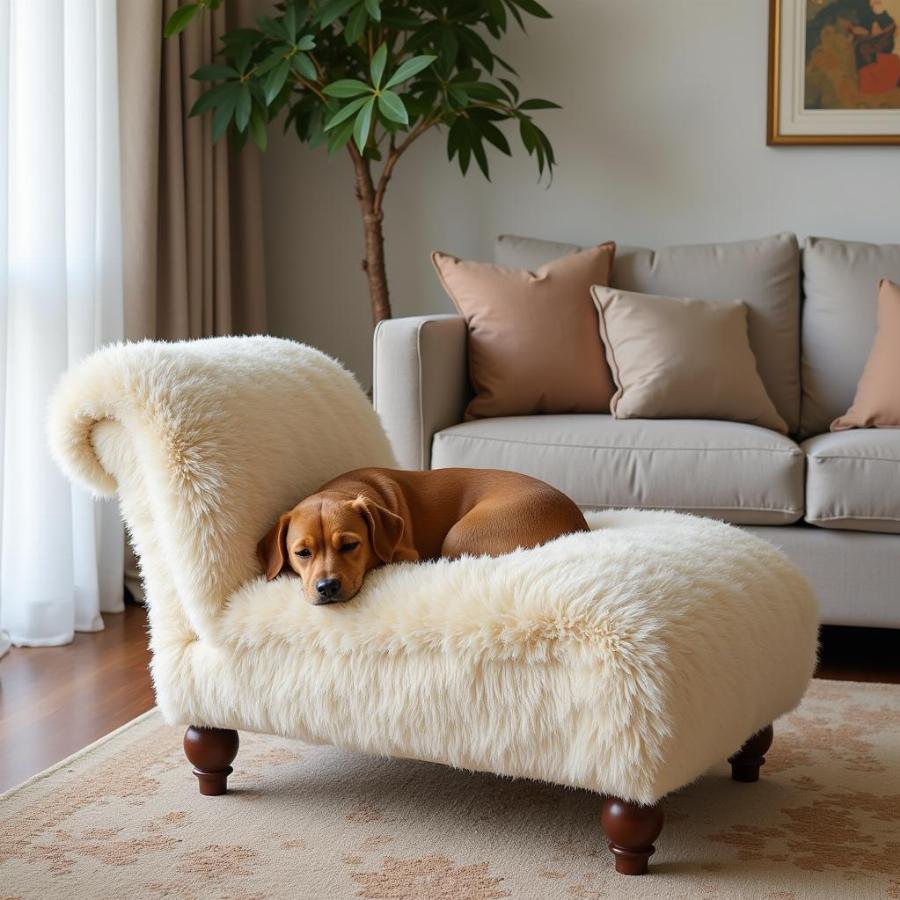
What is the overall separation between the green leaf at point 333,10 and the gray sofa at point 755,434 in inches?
30.8

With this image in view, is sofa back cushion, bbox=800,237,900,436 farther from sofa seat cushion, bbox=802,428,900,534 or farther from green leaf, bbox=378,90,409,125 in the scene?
green leaf, bbox=378,90,409,125

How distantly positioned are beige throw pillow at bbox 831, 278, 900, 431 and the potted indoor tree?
102 centimetres

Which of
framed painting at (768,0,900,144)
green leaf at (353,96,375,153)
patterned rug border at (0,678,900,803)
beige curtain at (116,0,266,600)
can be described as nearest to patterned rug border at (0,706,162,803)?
patterned rug border at (0,678,900,803)

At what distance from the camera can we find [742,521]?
2723 millimetres

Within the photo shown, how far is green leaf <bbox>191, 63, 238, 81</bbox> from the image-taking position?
11.2 ft

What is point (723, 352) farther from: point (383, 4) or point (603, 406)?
point (383, 4)

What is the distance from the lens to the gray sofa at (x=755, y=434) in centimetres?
265

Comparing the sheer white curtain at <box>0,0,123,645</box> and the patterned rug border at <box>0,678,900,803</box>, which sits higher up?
the sheer white curtain at <box>0,0,123,645</box>

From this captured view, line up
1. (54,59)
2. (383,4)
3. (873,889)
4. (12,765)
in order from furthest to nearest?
(383,4) < (54,59) < (12,765) < (873,889)

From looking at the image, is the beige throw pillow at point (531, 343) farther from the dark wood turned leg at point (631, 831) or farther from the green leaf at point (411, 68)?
the dark wood turned leg at point (631, 831)

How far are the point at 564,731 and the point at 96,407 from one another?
2.85 feet

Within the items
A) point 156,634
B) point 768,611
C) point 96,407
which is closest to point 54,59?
point 96,407

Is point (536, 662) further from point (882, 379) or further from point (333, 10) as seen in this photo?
point (333, 10)

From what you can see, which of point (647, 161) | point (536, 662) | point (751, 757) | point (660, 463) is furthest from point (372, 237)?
point (536, 662)
